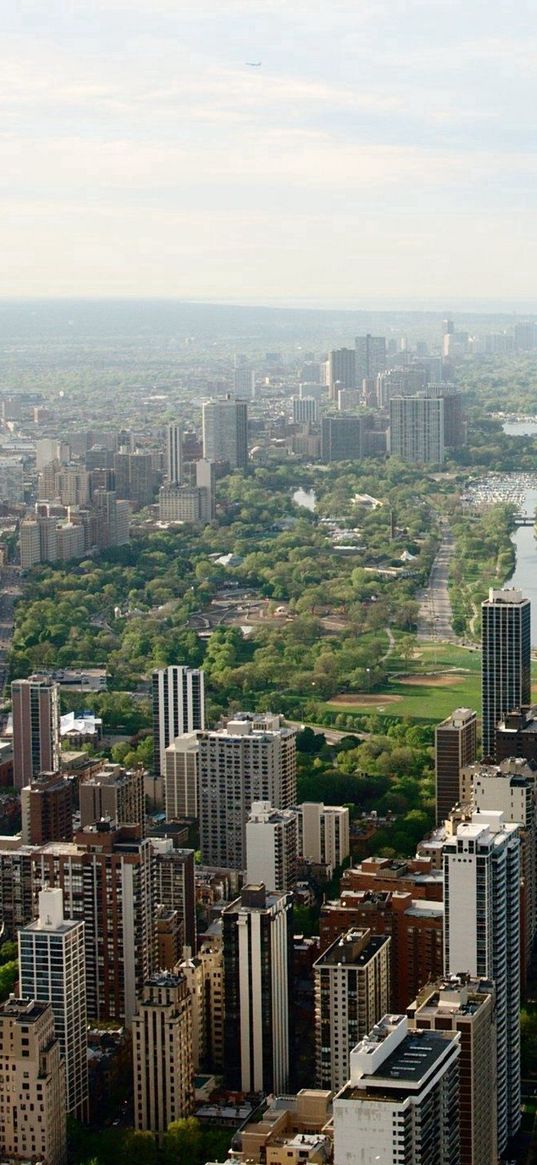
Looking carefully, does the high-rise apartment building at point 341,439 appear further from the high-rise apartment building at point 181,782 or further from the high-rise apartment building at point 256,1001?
the high-rise apartment building at point 256,1001

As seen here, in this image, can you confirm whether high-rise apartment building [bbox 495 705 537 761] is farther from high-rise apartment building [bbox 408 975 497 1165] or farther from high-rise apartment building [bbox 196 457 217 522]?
high-rise apartment building [bbox 196 457 217 522]

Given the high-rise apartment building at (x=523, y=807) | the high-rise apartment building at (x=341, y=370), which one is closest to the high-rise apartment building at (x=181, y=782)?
the high-rise apartment building at (x=523, y=807)

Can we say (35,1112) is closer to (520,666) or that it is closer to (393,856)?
(393,856)

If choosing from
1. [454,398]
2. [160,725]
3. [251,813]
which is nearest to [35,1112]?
[251,813]

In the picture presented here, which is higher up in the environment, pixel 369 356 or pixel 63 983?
pixel 369 356

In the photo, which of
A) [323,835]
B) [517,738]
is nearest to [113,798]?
[323,835]

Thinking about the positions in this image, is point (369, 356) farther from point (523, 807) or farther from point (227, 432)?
point (523, 807)
